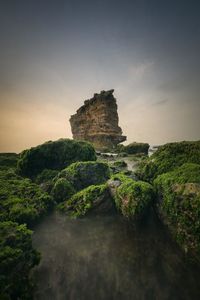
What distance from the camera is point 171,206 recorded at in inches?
287

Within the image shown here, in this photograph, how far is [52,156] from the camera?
1647 cm

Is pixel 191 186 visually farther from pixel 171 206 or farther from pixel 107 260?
pixel 107 260

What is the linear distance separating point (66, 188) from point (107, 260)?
5695mm

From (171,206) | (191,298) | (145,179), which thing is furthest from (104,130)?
(191,298)

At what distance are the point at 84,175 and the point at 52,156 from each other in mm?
5297

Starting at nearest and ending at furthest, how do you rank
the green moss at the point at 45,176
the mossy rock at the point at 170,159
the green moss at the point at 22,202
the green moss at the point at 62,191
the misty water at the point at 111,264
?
1. the misty water at the point at 111,264
2. the green moss at the point at 22,202
3. the mossy rock at the point at 170,159
4. the green moss at the point at 62,191
5. the green moss at the point at 45,176

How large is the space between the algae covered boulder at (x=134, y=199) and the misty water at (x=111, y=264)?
2.06ft

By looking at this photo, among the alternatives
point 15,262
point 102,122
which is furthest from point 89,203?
point 102,122

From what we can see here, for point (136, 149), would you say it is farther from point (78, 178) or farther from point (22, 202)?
point (22, 202)

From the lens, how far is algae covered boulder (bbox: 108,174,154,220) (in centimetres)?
807

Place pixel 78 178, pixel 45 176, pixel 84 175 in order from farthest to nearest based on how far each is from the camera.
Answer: pixel 45 176 → pixel 84 175 → pixel 78 178

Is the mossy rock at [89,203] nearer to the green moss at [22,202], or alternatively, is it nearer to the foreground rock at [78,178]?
the foreground rock at [78,178]

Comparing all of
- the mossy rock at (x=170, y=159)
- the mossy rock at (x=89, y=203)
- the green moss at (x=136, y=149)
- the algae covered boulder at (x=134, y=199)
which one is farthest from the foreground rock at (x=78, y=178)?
the green moss at (x=136, y=149)

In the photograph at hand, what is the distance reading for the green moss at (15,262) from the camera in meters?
4.54
